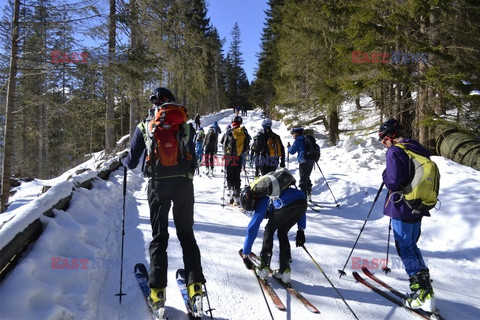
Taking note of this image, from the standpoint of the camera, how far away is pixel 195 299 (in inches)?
123

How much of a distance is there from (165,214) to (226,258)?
6.45ft

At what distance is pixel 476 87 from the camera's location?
26.6 ft

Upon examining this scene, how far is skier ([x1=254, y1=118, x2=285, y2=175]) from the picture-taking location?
25.3ft

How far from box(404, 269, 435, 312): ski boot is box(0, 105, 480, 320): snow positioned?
0.18 m

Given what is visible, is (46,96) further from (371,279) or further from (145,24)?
(371,279)

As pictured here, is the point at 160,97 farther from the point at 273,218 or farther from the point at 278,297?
the point at 278,297

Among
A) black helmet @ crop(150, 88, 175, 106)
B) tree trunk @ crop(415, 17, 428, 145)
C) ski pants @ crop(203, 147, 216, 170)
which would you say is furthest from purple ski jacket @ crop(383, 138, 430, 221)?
ski pants @ crop(203, 147, 216, 170)

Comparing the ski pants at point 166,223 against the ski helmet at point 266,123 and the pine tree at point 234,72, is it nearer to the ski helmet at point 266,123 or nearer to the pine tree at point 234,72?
the ski helmet at point 266,123

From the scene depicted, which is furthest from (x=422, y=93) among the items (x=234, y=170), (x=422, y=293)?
(x=422, y=293)

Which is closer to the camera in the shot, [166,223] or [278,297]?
[166,223]

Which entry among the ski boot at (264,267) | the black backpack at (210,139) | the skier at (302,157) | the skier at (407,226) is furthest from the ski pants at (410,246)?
the black backpack at (210,139)

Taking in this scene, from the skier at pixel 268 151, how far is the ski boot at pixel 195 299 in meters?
4.78

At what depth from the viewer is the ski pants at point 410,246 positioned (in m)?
3.54

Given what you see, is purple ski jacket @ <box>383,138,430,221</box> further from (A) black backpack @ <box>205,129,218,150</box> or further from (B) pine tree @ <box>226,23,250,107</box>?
(B) pine tree @ <box>226,23,250,107</box>
